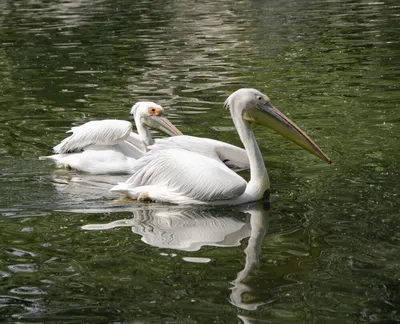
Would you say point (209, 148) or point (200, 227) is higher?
point (209, 148)

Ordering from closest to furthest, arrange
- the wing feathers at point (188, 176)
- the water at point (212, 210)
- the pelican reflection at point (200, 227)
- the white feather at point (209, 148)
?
1. the water at point (212, 210)
2. the pelican reflection at point (200, 227)
3. the wing feathers at point (188, 176)
4. the white feather at point (209, 148)

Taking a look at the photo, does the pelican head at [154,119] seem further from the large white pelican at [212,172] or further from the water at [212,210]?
the large white pelican at [212,172]

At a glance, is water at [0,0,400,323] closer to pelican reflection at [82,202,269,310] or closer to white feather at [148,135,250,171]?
pelican reflection at [82,202,269,310]

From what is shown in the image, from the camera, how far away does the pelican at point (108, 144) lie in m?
6.93

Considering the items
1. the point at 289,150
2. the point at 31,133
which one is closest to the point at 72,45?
the point at 31,133

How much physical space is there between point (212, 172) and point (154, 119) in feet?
4.95

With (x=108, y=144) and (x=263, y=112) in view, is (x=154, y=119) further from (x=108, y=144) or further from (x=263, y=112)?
(x=263, y=112)

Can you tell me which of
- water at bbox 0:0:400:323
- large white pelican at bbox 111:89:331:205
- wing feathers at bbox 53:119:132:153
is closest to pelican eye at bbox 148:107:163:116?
wing feathers at bbox 53:119:132:153

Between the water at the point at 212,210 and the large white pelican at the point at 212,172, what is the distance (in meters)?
0.11

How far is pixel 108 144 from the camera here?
7008mm

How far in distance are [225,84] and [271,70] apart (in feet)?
3.69

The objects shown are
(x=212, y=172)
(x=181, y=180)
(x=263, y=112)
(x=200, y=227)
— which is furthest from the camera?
(x=263, y=112)

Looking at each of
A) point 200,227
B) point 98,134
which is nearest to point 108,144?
point 98,134

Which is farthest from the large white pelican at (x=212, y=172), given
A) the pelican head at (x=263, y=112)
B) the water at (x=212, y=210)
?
the water at (x=212, y=210)
